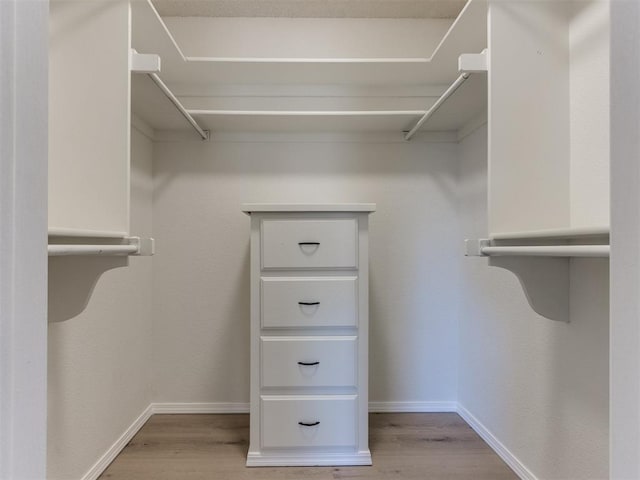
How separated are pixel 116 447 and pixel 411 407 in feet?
4.97

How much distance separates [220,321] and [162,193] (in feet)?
2.65

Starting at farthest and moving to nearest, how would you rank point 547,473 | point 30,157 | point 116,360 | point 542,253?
point 116,360
point 547,473
point 542,253
point 30,157

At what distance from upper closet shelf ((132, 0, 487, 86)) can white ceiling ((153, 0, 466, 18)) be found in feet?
0.81

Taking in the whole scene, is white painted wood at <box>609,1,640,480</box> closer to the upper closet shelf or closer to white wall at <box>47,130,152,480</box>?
the upper closet shelf

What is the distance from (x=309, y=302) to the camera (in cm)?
157

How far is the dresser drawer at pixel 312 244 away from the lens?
5.14 feet

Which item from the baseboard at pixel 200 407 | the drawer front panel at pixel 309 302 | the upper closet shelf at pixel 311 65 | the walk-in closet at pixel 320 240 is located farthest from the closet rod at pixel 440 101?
the baseboard at pixel 200 407

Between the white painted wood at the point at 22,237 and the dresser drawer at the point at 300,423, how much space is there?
3.98 feet

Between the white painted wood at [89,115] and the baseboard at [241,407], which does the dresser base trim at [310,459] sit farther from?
the white painted wood at [89,115]

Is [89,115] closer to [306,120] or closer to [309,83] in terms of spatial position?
[306,120]

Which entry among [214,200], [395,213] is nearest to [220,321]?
[214,200]

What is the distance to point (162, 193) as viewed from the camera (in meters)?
2.06

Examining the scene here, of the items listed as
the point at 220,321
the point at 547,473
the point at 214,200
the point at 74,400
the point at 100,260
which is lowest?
the point at 547,473

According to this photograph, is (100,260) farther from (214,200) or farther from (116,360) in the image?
(214,200)
